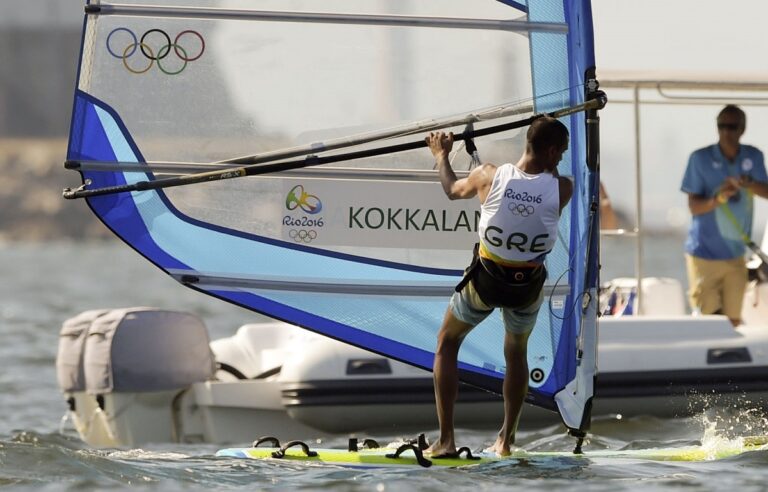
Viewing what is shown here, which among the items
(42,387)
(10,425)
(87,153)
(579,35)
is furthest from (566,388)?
(42,387)

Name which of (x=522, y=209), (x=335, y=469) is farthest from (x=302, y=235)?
(x=522, y=209)

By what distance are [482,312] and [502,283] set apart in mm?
186

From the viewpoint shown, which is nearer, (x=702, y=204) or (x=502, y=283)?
(x=502, y=283)

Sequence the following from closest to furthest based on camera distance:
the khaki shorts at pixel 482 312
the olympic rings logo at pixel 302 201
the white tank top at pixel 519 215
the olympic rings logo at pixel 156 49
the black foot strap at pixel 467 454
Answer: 1. the white tank top at pixel 519 215
2. the khaki shorts at pixel 482 312
3. the black foot strap at pixel 467 454
4. the olympic rings logo at pixel 156 49
5. the olympic rings logo at pixel 302 201

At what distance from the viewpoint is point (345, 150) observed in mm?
7742

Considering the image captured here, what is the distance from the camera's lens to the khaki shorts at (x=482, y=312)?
717 centimetres

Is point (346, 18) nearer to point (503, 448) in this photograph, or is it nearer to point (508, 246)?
point (508, 246)

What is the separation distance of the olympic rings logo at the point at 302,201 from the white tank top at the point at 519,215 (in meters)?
0.97

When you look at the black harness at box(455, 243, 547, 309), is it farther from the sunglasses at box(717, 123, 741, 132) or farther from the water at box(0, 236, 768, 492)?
the sunglasses at box(717, 123, 741, 132)

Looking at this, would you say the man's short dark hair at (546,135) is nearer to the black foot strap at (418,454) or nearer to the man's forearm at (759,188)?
the black foot strap at (418,454)

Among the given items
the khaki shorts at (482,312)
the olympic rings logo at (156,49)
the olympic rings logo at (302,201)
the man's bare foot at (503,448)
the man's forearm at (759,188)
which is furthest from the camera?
the man's forearm at (759,188)

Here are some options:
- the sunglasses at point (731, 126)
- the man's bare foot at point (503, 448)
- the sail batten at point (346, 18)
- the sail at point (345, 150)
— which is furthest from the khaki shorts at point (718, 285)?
the man's bare foot at point (503, 448)

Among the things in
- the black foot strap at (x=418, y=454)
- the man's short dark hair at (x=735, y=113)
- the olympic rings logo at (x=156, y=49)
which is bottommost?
the black foot strap at (x=418, y=454)

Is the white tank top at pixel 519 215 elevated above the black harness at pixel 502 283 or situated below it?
above
